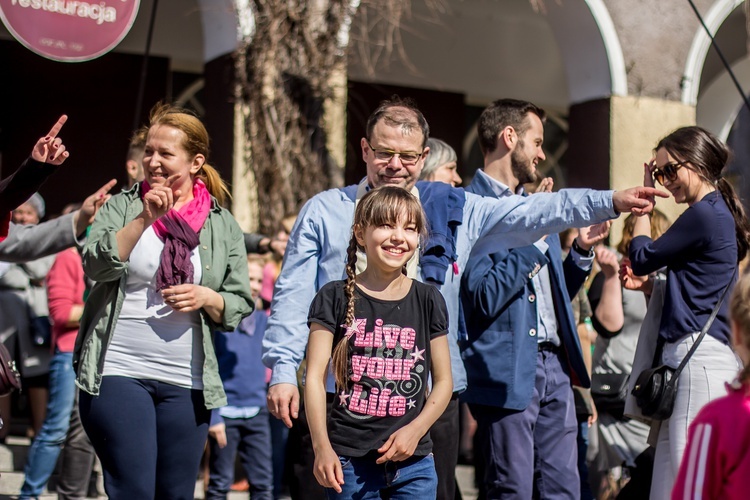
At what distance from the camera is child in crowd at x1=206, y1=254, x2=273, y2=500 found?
6.17 meters

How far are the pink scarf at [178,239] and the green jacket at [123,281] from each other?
0.06m

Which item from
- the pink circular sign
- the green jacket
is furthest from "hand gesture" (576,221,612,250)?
the pink circular sign

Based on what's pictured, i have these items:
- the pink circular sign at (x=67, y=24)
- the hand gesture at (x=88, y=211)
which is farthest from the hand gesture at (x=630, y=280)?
the pink circular sign at (x=67, y=24)

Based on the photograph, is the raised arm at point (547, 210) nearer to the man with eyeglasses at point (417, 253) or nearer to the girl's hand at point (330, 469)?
the man with eyeglasses at point (417, 253)

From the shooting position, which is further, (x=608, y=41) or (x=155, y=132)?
(x=608, y=41)

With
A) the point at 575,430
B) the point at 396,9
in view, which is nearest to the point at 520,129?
the point at 575,430

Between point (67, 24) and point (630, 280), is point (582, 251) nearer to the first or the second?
point (630, 280)

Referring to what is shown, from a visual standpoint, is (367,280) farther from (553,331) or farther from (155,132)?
(553,331)

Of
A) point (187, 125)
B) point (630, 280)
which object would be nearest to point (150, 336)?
point (187, 125)

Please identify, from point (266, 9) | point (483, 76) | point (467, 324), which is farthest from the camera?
point (483, 76)

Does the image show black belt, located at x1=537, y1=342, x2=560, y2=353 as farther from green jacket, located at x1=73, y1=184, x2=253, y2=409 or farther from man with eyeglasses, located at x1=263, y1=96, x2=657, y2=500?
green jacket, located at x1=73, y1=184, x2=253, y2=409

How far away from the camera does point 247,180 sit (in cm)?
808

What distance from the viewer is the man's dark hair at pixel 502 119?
189 inches

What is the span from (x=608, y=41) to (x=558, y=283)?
17.2 ft
